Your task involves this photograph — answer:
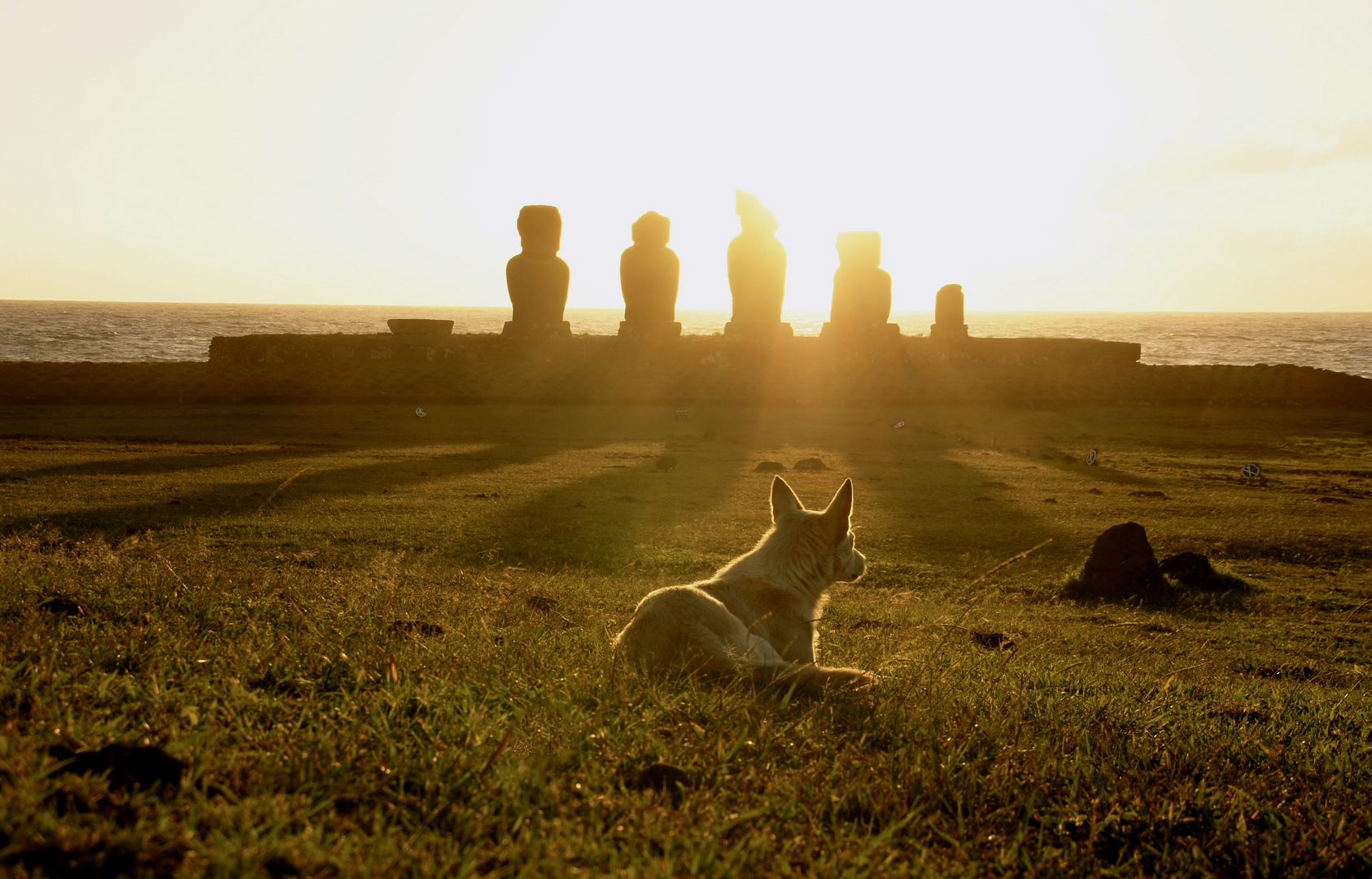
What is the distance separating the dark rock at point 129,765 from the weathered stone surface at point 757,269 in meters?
34.0

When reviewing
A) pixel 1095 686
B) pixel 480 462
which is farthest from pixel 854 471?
pixel 1095 686

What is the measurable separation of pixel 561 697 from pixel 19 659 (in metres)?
1.96

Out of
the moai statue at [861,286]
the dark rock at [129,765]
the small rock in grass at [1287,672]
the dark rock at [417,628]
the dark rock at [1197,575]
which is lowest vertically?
the small rock in grass at [1287,672]

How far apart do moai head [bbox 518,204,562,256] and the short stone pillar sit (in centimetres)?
1612

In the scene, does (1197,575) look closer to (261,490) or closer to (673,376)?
(261,490)

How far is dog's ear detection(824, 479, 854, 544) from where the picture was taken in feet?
15.8

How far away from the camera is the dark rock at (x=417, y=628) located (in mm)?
4795

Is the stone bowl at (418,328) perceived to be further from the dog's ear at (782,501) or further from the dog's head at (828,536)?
the dog's head at (828,536)

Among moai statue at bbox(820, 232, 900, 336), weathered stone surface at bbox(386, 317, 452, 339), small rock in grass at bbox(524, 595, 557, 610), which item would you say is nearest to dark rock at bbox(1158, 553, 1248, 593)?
small rock in grass at bbox(524, 595, 557, 610)

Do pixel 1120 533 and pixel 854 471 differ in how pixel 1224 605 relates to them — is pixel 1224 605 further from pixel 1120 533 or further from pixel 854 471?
pixel 854 471

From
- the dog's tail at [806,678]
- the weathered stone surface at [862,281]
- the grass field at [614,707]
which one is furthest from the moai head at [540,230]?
the dog's tail at [806,678]

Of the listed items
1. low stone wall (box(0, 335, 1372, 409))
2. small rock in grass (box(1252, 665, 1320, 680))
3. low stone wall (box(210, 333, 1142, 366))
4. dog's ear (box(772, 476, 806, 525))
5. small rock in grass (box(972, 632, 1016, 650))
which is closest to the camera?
dog's ear (box(772, 476, 806, 525))

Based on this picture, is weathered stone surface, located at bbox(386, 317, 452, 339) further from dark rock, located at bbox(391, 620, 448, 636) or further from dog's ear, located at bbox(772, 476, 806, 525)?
dog's ear, located at bbox(772, 476, 806, 525)

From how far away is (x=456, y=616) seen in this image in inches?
222
